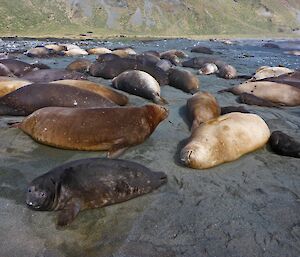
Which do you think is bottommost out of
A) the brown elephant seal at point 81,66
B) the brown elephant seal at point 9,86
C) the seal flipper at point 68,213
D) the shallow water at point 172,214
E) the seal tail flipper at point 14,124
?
the brown elephant seal at point 81,66

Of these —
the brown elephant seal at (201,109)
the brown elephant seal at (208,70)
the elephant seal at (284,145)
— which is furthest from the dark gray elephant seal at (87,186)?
the brown elephant seal at (208,70)

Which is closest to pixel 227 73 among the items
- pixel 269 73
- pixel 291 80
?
pixel 269 73

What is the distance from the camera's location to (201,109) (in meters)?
6.01

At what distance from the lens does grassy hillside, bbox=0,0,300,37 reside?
5334 centimetres

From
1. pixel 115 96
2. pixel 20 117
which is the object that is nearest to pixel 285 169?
pixel 115 96

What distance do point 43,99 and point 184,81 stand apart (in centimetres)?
372

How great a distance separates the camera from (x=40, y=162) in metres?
4.25

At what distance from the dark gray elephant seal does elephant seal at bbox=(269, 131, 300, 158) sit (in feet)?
5.92

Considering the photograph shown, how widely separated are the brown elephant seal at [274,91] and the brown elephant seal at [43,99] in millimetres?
3295

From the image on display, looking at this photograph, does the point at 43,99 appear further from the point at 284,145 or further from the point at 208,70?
the point at 208,70

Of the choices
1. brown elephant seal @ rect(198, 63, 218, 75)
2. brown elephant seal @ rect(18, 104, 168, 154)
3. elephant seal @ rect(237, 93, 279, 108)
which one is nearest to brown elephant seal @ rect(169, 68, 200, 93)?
elephant seal @ rect(237, 93, 279, 108)

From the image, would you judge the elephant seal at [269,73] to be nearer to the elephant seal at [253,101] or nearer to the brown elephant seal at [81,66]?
the elephant seal at [253,101]

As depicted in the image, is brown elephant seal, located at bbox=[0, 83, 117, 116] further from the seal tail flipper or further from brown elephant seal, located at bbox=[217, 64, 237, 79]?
brown elephant seal, located at bbox=[217, 64, 237, 79]

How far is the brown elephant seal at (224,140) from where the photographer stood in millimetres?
4273
